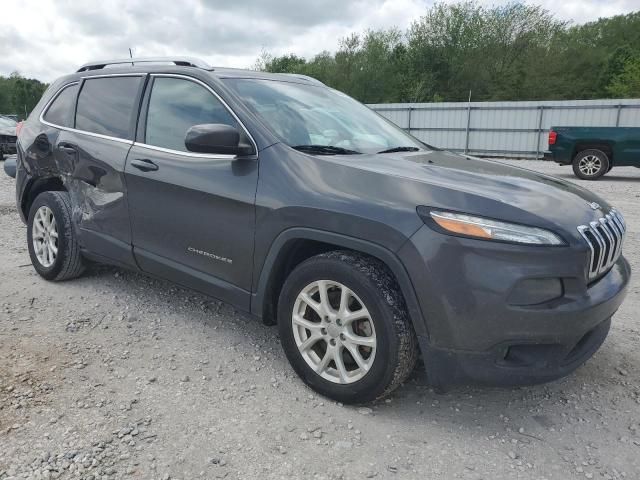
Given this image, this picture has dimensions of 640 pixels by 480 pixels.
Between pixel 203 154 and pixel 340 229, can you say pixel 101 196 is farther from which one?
pixel 340 229

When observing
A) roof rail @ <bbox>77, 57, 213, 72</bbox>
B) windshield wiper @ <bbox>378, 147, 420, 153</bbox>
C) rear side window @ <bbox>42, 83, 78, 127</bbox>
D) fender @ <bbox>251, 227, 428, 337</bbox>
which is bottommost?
fender @ <bbox>251, 227, 428, 337</bbox>

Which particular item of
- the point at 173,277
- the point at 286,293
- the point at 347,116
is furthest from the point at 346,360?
the point at 347,116

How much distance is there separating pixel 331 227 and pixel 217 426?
108 cm

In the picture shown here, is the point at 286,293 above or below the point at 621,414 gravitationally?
above

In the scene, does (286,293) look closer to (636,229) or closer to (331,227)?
(331,227)

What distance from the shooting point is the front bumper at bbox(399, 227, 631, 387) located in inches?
85.4

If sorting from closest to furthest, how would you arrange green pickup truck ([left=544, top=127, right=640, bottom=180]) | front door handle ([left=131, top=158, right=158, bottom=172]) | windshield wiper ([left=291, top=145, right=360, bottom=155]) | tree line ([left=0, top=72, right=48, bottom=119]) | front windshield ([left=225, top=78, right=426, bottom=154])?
windshield wiper ([left=291, top=145, right=360, bottom=155]) → front windshield ([left=225, top=78, right=426, bottom=154]) → front door handle ([left=131, top=158, right=158, bottom=172]) → green pickup truck ([left=544, top=127, right=640, bottom=180]) → tree line ([left=0, top=72, right=48, bottom=119])

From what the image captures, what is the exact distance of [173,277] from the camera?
335cm

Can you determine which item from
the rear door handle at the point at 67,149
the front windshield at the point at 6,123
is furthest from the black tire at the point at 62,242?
the front windshield at the point at 6,123

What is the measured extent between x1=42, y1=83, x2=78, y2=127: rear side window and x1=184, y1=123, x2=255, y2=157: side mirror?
1881mm

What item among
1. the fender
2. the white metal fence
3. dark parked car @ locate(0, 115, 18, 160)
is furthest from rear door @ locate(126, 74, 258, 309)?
the white metal fence

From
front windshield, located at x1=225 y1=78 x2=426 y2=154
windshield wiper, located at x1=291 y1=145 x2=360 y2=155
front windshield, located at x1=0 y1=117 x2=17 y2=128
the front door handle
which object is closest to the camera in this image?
windshield wiper, located at x1=291 y1=145 x2=360 y2=155

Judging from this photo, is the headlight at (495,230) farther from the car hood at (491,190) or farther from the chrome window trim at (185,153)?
the chrome window trim at (185,153)

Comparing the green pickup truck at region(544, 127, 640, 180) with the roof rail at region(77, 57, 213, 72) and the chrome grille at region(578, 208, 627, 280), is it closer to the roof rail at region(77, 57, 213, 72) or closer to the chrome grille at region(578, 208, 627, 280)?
the chrome grille at region(578, 208, 627, 280)
